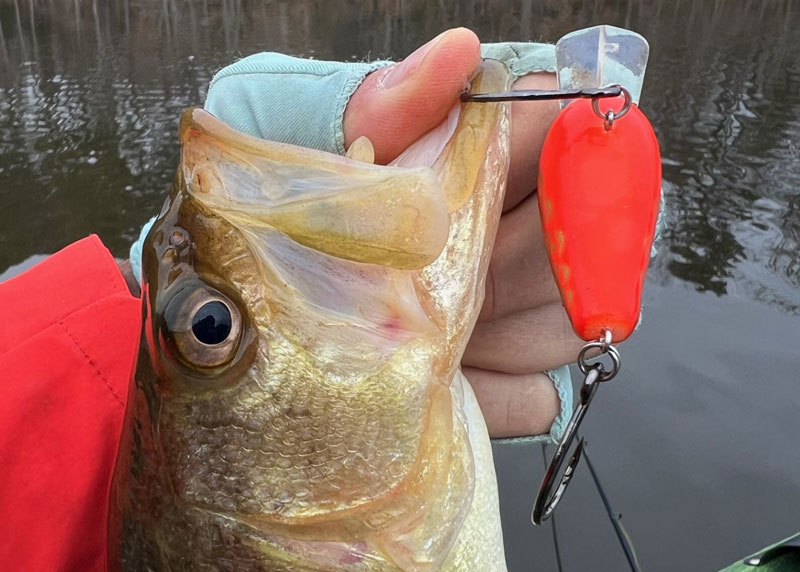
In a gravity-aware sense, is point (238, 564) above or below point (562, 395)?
above

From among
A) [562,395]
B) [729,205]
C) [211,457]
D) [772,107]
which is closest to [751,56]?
[772,107]

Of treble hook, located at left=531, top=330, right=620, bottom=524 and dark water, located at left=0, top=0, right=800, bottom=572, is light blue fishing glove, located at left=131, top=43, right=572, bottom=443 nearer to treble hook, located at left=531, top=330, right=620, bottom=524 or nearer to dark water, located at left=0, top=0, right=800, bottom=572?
dark water, located at left=0, top=0, right=800, bottom=572

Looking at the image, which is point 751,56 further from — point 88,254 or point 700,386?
point 88,254

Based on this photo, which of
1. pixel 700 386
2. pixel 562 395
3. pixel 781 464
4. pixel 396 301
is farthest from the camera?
pixel 700 386

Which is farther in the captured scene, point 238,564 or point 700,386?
point 700,386

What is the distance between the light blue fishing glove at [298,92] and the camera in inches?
58.5

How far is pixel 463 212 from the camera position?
1.14m

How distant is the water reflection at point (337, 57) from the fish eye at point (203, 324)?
8.38 metres

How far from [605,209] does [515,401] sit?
1.16m

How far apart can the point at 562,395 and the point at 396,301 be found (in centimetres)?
128

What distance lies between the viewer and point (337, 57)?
2053 centimetres

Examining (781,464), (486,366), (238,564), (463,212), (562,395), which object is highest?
(463,212)

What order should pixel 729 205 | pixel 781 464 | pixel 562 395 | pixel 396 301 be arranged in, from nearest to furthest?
pixel 396 301 → pixel 562 395 → pixel 781 464 → pixel 729 205

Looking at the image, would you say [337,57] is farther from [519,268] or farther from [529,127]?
[529,127]
